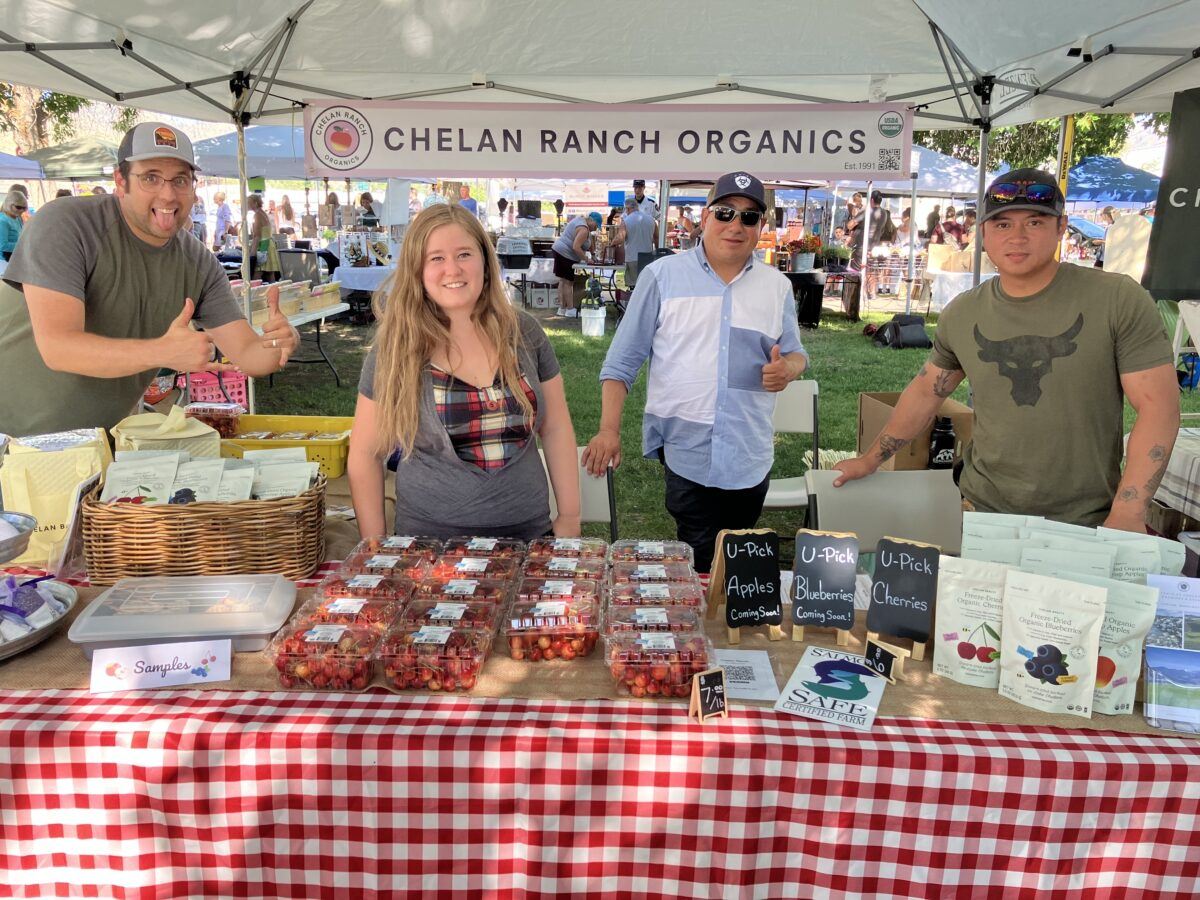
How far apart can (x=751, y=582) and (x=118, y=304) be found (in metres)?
2.00

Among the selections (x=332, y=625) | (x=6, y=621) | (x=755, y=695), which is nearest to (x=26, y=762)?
(x=6, y=621)

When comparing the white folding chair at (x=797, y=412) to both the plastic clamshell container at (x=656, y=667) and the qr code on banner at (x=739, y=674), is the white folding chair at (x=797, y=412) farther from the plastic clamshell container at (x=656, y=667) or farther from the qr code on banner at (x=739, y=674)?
the plastic clamshell container at (x=656, y=667)

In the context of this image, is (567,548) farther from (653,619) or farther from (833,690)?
(833,690)

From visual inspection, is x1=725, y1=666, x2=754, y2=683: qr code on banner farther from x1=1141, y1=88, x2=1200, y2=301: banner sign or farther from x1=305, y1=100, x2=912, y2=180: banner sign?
x1=305, y1=100, x2=912, y2=180: banner sign

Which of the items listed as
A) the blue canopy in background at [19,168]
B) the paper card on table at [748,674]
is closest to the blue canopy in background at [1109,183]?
the paper card on table at [748,674]

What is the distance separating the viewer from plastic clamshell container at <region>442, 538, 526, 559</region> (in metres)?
1.91

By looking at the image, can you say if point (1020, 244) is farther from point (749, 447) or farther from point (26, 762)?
point (26, 762)

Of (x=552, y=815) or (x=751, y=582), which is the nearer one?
(x=552, y=815)

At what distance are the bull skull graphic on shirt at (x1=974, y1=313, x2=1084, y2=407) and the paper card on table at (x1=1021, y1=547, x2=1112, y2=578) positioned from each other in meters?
0.85

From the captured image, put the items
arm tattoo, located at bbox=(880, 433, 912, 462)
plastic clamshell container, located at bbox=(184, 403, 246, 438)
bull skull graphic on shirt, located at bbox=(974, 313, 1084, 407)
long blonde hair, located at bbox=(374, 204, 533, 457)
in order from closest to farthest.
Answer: long blonde hair, located at bbox=(374, 204, 533, 457), bull skull graphic on shirt, located at bbox=(974, 313, 1084, 407), arm tattoo, located at bbox=(880, 433, 912, 462), plastic clamshell container, located at bbox=(184, 403, 246, 438)

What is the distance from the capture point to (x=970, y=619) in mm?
1570

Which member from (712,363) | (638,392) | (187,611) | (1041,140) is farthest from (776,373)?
(1041,140)

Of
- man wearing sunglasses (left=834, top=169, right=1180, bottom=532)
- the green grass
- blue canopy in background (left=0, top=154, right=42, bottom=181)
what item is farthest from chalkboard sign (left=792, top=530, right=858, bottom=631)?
blue canopy in background (left=0, top=154, right=42, bottom=181)

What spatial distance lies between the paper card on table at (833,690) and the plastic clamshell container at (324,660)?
2.46 feet
